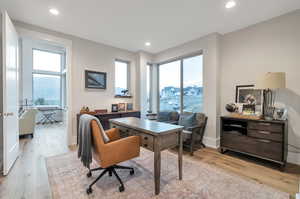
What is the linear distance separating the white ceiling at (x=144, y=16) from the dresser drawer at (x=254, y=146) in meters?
2.37

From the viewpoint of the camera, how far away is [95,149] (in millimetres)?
1872

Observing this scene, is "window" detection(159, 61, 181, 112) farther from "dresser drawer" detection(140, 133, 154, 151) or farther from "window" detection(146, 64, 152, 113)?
"dresser drawer" detection(140, 133, 154, 151)

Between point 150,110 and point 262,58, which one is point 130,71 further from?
point 262,58

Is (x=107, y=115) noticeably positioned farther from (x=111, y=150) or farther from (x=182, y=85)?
(x=182, y=85)

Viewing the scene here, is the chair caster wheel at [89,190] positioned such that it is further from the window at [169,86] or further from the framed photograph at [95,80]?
the window at [169,86]

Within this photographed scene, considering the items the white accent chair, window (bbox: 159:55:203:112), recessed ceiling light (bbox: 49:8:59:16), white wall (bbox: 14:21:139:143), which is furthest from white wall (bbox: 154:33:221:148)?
the white accent chair

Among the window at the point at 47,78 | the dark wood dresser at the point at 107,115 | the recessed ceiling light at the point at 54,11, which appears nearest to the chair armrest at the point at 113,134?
the dark wood dresser at the point at 107,115

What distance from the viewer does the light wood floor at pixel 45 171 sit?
1864 millimetres

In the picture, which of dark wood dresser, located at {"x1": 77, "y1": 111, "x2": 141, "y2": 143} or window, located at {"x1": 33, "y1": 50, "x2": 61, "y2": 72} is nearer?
dark wood dresser, located at {"x1": 77, "y1": 111, "x2": 141, "y2": 143}

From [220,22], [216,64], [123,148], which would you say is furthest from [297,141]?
[123,148]

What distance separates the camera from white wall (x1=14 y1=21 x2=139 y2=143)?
362 cm

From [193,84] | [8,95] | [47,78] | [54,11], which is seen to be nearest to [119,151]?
[8,95]

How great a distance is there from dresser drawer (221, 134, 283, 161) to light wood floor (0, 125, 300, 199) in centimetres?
21

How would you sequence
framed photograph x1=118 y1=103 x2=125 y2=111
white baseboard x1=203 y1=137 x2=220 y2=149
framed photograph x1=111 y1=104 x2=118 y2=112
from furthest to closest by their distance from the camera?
framed photograph x1=118 y1=103 x2=125 y2=111, framed photograph x1=111 y1=104 x2=118 y2=112, white baseboard x1=203 y1=137 x2=220 y2=149
